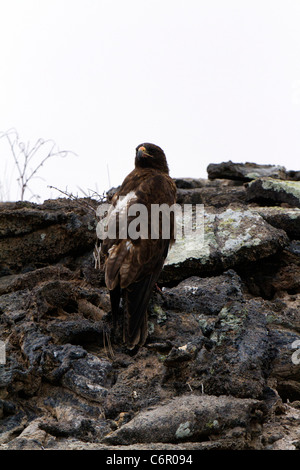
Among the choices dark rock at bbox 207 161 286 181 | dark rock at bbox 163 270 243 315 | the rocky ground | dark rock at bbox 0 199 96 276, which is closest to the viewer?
the rocky ground

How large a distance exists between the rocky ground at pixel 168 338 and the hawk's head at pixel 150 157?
0.80m

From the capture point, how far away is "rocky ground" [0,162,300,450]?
11.6 ft

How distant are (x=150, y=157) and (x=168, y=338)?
190cm

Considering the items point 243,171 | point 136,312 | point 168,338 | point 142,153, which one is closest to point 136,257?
point 136,312

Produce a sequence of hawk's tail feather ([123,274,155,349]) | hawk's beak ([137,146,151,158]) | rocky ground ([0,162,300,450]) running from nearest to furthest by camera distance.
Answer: rocky ground ([0,162,300,450])
hawk's tail feather ([123,274,155,349])
hawk's beak ([137,146,151,158])

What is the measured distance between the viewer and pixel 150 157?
5.75 meters

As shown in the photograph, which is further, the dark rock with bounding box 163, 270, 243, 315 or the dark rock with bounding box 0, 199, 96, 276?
the dark rock with bounding box 0, 199, 96, 276

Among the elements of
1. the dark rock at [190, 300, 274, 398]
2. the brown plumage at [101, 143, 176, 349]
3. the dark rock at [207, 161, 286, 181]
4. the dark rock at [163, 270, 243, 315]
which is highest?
the dark rock at [207, 161, 286, 181]

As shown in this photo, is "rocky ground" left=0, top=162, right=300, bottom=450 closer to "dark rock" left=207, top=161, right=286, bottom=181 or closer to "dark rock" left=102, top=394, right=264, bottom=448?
"dark rock" left=102, top=394, right=264, bottom=448

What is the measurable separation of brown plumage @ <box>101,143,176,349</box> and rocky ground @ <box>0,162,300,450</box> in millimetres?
225

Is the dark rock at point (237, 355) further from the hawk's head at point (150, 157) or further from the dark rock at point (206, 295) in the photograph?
the hawk's head at point (150, 157)

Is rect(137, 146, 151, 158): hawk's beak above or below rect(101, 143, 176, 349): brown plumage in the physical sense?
above

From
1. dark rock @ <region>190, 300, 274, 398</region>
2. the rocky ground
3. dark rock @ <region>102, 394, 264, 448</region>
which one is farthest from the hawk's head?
dark rock @ <region>102, 394, 264, 448</region>

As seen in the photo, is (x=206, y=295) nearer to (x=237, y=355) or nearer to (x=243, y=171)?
(x=237, y=355)
